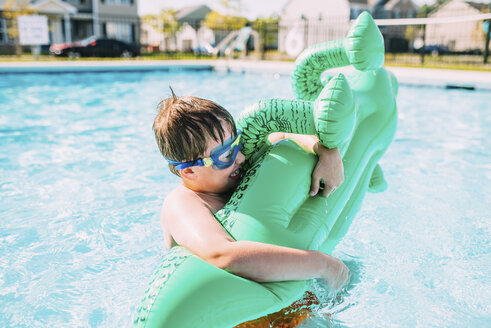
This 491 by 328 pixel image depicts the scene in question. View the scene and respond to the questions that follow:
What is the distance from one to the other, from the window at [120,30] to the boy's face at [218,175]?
36704mm

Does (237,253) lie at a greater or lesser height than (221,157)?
lesser

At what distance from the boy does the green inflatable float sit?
0.05m

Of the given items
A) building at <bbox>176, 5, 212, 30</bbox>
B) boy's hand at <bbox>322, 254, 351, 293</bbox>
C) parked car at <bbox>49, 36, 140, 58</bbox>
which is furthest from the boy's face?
building at <bbox>176, 5, 212, 30</bbox>

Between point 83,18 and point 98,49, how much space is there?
38.4ft

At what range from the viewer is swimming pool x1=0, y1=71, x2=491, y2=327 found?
7.06ft

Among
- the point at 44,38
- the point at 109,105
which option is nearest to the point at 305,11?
the point at 44,38

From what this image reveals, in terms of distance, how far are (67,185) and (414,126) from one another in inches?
195

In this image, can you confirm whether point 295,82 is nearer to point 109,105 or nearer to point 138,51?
point 109,105

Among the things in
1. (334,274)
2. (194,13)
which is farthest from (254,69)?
(194,13)

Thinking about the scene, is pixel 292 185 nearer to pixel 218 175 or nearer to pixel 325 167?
pixel 325 167

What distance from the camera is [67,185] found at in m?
3.89

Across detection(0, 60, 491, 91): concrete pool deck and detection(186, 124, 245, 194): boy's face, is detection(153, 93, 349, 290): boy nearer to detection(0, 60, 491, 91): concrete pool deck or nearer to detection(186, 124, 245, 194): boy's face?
detection(186, 124, 245, 194): boy's face

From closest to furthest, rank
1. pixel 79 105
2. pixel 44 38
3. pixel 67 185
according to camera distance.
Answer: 1. pixel 67 185
2. pixel 79 105
3. pixel 44 38

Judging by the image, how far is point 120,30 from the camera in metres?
36.1
